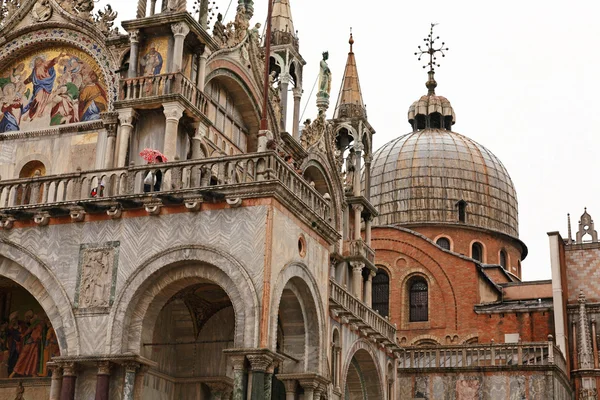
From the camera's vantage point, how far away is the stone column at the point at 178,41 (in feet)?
74.9

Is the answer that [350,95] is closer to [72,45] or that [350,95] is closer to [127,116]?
[72,45]

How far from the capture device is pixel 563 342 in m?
37.8

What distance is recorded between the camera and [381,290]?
146 feet

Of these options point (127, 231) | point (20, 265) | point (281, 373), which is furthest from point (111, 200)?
point (281, 373)

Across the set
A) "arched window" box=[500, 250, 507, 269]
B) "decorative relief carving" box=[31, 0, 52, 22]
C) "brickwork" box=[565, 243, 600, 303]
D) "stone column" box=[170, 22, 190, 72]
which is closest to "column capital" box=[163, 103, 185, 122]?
"stone column" box=[170, 22, 190, 72]

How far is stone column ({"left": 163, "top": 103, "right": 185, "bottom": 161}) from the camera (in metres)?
22.4

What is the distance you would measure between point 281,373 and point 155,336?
286cm

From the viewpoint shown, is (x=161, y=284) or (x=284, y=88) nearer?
(x=161, y=284)

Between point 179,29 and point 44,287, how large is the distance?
6895mm

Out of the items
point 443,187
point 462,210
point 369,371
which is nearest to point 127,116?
point 369,371

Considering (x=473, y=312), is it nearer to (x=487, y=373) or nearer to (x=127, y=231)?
(x=487, y=373)

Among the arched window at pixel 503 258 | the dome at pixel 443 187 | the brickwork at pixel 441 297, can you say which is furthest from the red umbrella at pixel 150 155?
the arched window at pixel 503 258

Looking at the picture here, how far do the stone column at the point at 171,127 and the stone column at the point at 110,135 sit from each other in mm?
1560

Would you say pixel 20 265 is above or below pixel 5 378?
above
